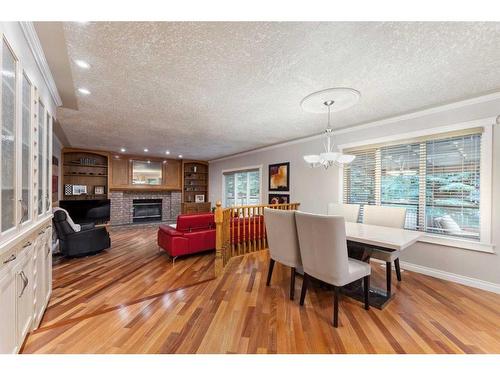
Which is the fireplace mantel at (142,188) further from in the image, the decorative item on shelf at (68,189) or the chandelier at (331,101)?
the chandelier at (331,101)

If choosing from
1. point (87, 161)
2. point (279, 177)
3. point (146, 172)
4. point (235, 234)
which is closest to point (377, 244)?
point (235, 234)

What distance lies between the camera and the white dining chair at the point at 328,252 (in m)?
1.79

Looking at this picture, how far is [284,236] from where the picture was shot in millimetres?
2289

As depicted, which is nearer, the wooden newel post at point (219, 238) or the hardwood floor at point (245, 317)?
the hardwood floor at point (245, 317)

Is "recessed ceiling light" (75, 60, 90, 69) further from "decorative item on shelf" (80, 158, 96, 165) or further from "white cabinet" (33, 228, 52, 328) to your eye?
"decorative item on shelf" (80, 158, 96, 165)

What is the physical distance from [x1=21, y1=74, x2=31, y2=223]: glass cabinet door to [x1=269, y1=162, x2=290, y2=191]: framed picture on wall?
4339mm

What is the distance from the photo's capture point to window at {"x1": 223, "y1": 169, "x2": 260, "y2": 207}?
20.8 ft

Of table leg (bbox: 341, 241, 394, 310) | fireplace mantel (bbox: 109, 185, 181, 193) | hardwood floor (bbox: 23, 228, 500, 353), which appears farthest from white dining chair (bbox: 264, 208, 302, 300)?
fireplace mantel (bbox: 109, 185, 181, 193)

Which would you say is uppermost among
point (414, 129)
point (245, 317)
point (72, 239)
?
point (414, 129)

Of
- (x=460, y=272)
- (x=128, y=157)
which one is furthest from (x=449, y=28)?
(x=128, y=157)

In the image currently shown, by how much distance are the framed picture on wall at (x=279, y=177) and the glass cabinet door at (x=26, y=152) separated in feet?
14.2

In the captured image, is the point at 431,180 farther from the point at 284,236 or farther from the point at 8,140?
the point at 8,140

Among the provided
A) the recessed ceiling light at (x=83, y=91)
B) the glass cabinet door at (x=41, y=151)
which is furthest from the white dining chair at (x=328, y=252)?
the recessed ceiling light at (x=83, y=91)

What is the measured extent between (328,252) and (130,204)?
700cm
